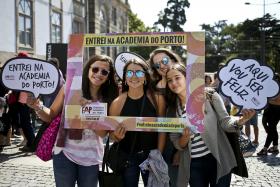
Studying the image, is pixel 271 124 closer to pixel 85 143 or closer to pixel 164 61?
pixel 164 61

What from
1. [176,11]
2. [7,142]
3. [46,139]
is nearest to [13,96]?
[7,142]

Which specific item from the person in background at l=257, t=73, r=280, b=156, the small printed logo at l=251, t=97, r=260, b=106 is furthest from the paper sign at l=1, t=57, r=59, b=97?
the person in background at l=257, t=73, r=280, b=156

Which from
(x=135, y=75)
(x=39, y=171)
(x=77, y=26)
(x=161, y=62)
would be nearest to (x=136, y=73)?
(x=135, y=75)

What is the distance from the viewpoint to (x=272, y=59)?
5088 centimetres

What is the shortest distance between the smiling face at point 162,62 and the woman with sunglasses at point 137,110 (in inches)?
17.1

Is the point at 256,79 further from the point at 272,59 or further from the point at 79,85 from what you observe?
the point at 272,59

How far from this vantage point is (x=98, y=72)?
3432mm

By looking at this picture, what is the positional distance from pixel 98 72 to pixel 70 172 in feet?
2.98

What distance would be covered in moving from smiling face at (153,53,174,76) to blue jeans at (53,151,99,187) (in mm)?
1114

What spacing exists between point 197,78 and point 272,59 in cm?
5071

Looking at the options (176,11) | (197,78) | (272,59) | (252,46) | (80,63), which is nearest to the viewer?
(197,78)

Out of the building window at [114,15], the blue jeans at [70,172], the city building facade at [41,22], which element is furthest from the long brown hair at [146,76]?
the building window at [114,15]

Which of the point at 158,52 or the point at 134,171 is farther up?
the point at 158,52

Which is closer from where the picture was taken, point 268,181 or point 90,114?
point 90,114
